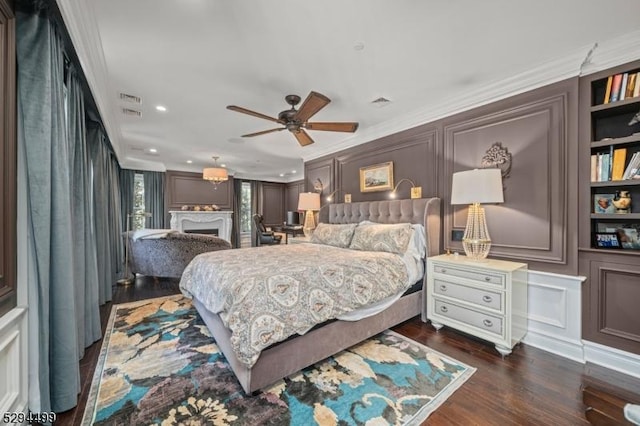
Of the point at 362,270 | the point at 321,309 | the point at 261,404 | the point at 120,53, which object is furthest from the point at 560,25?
the point at 120,53

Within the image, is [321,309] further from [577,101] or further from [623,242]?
[577,101]

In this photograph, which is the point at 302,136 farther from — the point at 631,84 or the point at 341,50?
the point at 631,84

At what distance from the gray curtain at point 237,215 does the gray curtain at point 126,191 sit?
284cm

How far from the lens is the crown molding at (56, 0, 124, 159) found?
1694mm

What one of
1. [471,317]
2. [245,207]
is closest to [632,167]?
[471,317]

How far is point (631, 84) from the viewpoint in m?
2.13

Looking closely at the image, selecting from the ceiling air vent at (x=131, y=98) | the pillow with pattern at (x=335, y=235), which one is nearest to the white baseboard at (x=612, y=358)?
the pillow with pattern at (x=335, y=235)

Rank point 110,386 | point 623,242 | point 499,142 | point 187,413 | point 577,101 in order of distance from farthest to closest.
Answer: point 499,142, point 577,101, point 623,242, point 110,386, point 187,413

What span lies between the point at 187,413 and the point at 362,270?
1633 mm

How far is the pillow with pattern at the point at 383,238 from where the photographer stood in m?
3.05

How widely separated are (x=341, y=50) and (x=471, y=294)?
2561 millimetres

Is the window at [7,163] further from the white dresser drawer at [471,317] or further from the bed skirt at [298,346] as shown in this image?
the white dresser drawer at [471,317]

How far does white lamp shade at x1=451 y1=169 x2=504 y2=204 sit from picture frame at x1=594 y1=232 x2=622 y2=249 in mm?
792

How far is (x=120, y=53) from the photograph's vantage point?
2.35 m
